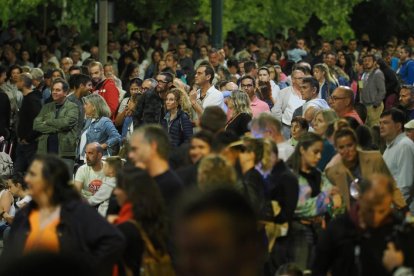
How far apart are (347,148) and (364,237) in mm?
3155

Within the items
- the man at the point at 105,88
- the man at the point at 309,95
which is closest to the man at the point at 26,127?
the man at the point at 105,88

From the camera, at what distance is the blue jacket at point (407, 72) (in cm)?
2525

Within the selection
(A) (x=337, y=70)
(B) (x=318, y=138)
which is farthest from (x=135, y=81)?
(B) (x=318, y=138)

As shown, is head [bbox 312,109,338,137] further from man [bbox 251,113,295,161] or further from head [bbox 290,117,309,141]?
man [bbox 251,113,295,161]

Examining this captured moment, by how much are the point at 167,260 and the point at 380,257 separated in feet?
4.31

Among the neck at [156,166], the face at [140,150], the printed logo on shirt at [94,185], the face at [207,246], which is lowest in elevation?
the printed logo on shirt at [94,185]

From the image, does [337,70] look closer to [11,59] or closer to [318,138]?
[11,59]

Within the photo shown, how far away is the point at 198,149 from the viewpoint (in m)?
9.46

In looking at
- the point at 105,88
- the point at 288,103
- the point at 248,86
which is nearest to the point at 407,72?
the point at 288,103

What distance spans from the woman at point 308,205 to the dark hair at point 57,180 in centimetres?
261

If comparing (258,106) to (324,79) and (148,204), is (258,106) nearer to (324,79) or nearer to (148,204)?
(324,79)

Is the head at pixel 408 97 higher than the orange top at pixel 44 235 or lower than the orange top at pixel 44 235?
higher

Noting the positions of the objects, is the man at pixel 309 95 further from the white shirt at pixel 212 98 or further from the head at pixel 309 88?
the white shirt at pixel 212 98

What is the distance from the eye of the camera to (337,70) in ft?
76.8
